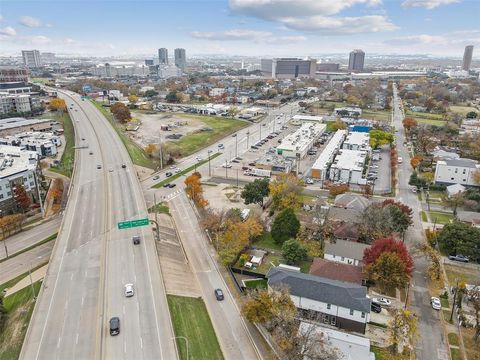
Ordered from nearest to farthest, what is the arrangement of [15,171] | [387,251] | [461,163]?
[387,251] < [15,171] < [461,163]

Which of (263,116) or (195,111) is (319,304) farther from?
(195,111)

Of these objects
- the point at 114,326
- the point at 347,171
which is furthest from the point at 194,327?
the point at 347,171

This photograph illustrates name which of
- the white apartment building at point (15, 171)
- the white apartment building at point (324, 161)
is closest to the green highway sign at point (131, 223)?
the white apartment building at point (15, 171)

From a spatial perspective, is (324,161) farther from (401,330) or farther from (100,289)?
(100,289)

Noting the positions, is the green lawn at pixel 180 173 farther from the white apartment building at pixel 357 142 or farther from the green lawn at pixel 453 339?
the green lawn at pixel 453 339

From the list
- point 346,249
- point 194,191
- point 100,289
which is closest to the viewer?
point 100,289

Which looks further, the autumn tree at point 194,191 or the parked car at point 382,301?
the autumn tree at point 194,191

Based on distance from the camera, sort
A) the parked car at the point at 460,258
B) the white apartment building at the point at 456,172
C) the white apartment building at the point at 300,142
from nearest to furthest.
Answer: the parked car at the point at 460,258, the white apartment building at the point at 456,172, the white apartment building at the point at 300,142
